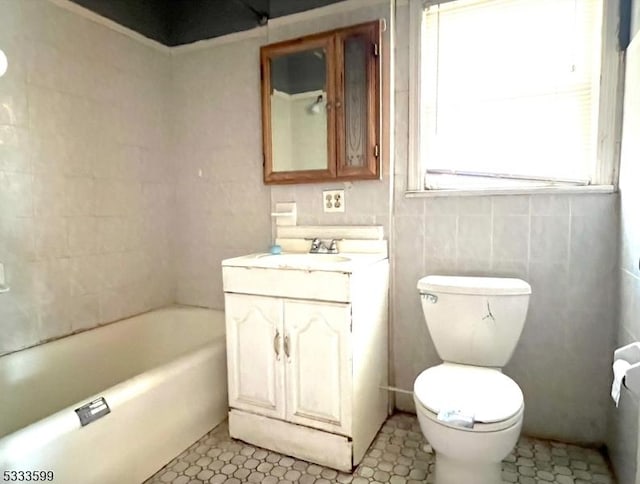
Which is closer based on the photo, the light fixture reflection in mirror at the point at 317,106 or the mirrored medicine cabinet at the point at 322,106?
the mirrored medicine cabinet at the point at 322,106

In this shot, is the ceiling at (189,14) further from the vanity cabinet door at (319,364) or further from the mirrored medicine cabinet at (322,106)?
the vanity cabinet door at (319,364)

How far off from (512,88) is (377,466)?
5.87 ft

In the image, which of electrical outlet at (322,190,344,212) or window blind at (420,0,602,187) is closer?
window blind at (420,0,602,187)

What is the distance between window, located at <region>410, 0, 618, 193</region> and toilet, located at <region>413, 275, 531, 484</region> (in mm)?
556

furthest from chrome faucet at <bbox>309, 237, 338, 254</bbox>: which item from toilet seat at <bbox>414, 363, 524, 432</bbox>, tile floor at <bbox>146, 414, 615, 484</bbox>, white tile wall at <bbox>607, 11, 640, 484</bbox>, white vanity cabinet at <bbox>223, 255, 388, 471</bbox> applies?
white tile wall at <bbox>607, 11, 640, 484</bbox>

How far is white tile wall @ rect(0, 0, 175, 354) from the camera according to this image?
6.04ft

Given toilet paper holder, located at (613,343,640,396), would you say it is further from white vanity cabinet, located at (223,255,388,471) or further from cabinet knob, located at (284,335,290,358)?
cabinet knob, located at (284,335,290,358)

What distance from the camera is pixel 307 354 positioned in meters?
1.71

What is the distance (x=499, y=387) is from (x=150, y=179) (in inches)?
87.1

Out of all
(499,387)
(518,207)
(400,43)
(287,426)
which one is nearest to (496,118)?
(518,207)

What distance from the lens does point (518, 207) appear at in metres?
1.84

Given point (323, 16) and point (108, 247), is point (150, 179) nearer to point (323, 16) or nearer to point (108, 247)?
point (108, 247)

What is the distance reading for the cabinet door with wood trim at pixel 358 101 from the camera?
1.99 m

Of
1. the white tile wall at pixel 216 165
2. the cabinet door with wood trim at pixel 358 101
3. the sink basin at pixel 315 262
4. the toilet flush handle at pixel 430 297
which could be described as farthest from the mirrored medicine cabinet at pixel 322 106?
the toilet flush handle at pixel 430 297
